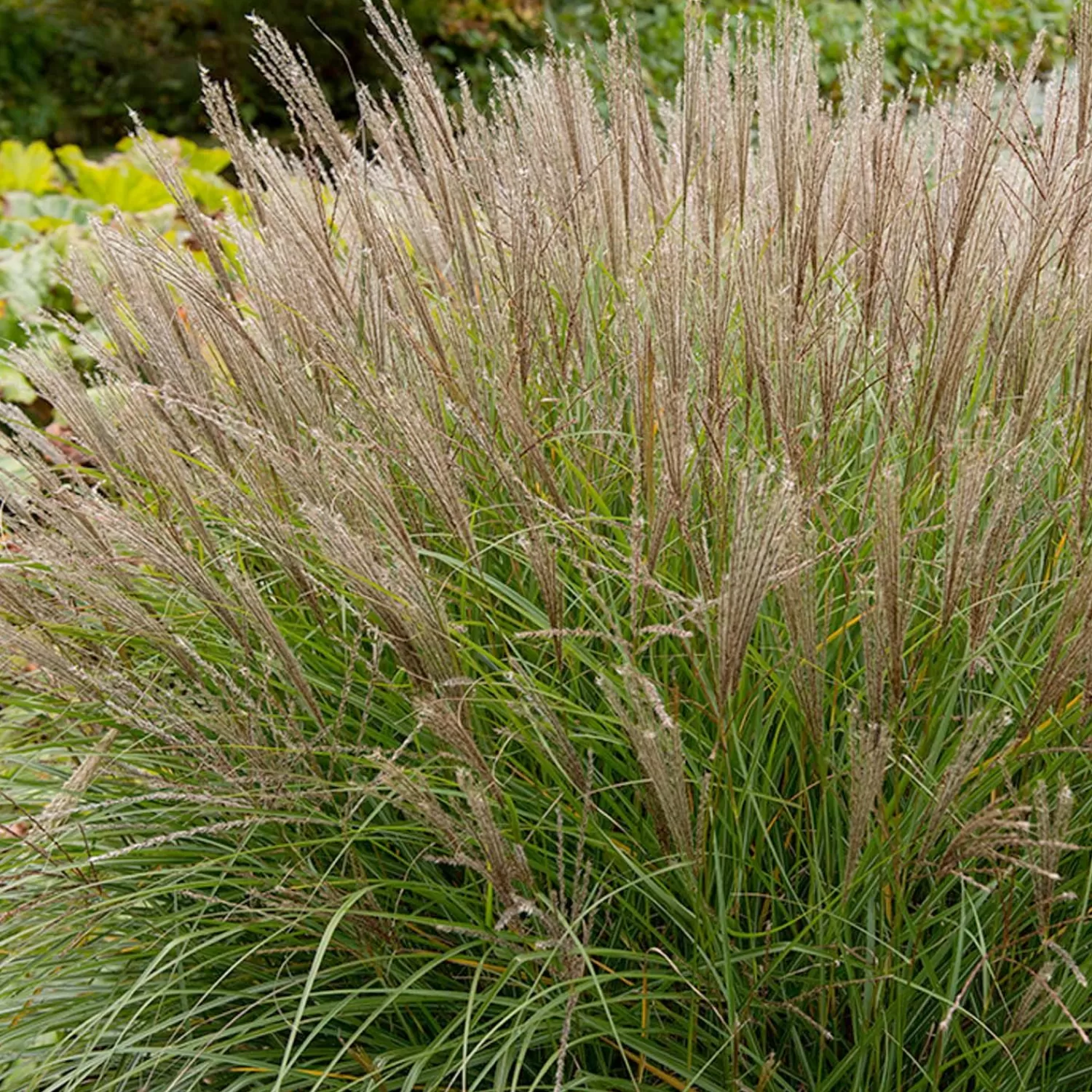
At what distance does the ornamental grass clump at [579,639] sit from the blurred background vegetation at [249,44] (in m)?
7.11

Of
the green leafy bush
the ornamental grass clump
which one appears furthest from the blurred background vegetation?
the ornamental grass clump

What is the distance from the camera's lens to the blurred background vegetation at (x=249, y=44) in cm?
888

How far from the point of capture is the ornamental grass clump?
1.45 metres

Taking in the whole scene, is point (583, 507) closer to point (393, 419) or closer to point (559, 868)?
point (393, 419)

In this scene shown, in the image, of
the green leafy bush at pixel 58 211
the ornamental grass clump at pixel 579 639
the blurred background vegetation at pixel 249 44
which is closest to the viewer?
the ornamental grass clump at pixel 579 639

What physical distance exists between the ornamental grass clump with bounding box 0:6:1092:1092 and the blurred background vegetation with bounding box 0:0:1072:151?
711cm

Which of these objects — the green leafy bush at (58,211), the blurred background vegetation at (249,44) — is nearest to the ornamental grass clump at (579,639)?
the green leafy bush at (58,211)

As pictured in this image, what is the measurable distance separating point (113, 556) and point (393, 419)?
61 centimetres

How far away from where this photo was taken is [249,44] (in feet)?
28.9

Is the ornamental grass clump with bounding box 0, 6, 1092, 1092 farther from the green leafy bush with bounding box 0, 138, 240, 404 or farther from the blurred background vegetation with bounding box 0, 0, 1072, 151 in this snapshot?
the blurred background vegetation with bounding box 0, 0, 1072, 151

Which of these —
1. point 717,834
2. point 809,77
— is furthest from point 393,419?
point 809,77

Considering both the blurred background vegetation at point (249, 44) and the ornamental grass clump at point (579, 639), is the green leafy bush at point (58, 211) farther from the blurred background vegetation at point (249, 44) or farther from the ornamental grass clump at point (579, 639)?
the blurred background vegetation at point (249, 44)

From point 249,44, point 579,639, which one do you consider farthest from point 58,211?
point 249,44

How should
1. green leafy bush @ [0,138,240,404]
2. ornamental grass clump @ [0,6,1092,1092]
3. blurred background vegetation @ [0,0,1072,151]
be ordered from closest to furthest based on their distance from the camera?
1. ornamental grass clump @ [0,6,1092,1092]
2. green leafy bush @ [0,138,240,404]
3. blurred background vegetation @ [0,0,1072,151]
